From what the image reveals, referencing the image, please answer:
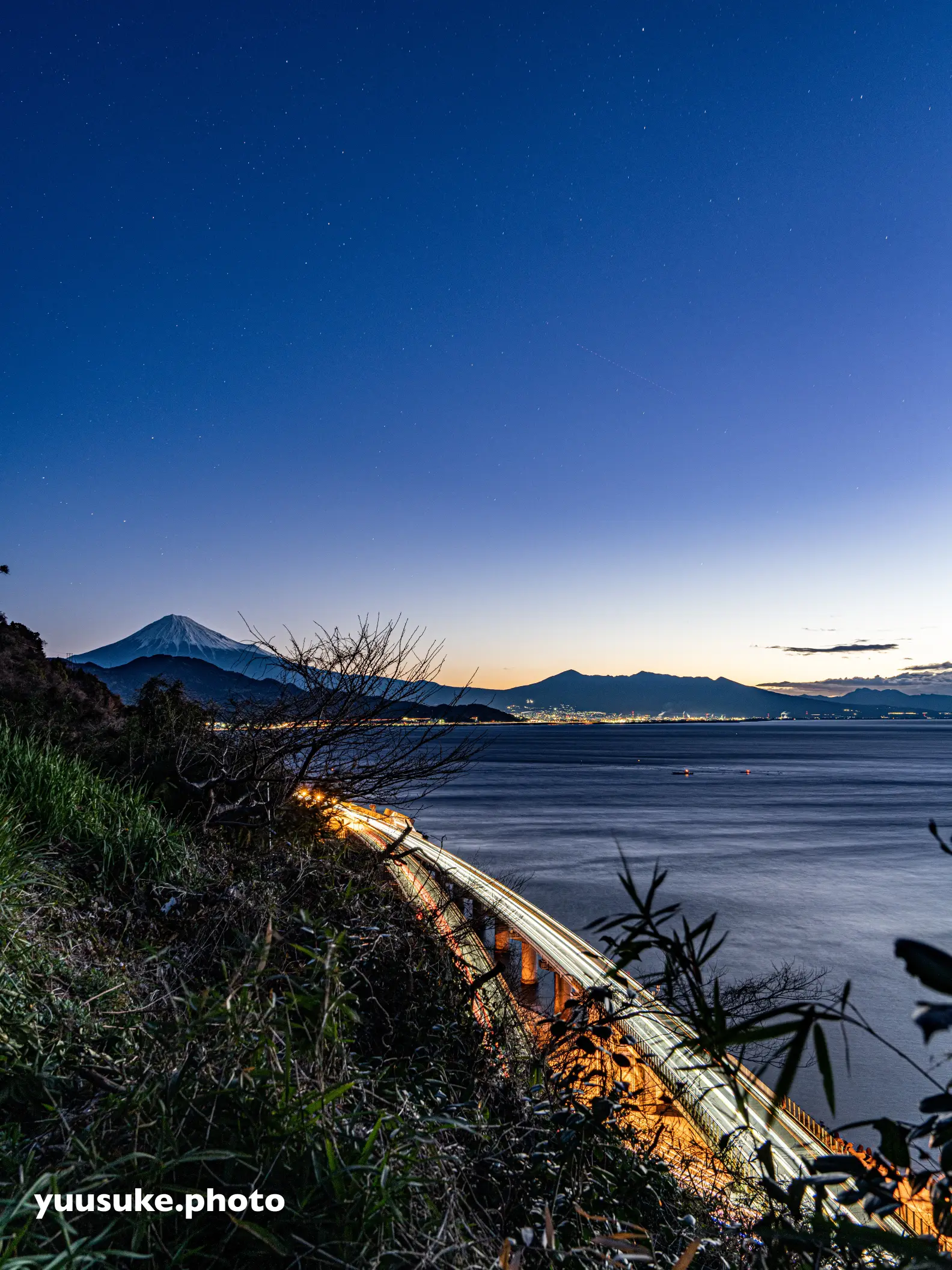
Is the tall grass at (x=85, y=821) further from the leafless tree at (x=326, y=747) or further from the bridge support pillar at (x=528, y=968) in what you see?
the bridge support pillar at (x=528, y=968)

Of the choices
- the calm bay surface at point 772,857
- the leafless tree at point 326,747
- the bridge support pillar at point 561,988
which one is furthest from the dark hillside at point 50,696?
the bridge support pillar at point 561,988

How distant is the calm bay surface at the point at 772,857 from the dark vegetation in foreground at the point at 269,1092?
1.47 meters

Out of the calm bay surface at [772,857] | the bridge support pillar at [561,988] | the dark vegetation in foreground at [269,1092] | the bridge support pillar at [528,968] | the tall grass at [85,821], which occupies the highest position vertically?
the tall grass at [85,821]

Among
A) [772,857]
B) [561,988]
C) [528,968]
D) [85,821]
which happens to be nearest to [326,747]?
[85,821]

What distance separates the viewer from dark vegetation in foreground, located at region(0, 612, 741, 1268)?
79.6 inches

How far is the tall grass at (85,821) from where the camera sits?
535 cm

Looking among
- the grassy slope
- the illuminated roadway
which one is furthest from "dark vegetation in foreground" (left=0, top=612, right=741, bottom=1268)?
the illuminated roadway

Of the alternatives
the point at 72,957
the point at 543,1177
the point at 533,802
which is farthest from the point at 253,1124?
the point at 533,802

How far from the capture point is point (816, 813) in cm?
7150

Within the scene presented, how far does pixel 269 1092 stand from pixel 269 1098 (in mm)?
23

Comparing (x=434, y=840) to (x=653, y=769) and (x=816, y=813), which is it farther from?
(x=653, y=769)

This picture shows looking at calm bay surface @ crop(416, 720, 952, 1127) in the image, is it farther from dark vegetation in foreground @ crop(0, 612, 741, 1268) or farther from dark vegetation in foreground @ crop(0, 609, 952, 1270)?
dark vegetation in foreground @ crop(0, 612, 741, 1268)

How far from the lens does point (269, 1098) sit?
227 centimetres

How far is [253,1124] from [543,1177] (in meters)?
1.27
